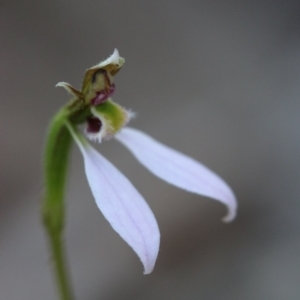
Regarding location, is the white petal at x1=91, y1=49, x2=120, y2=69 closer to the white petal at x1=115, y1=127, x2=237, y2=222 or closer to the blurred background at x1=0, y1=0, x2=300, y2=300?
the white petal at x1=115, y1=127, x2=237, y2=222

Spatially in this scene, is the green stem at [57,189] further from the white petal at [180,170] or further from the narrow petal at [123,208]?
the white petal at [180,170]

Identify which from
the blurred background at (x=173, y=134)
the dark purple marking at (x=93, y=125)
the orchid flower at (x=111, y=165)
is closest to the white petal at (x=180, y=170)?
the orchid flower at (x=111, y=165)

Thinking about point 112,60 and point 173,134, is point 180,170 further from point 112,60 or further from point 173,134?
point 173,134

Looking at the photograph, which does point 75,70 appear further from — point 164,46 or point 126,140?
point 126,140

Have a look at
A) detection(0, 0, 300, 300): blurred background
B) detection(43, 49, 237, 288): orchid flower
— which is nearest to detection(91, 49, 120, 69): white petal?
detection(43, 49, 237, 288): orchid flower

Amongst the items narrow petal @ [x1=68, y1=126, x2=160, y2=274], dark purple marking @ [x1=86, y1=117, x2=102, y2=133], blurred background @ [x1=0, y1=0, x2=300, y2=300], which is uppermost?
blurred background @ [x1=0, y1=0, x2=300, y2=300]

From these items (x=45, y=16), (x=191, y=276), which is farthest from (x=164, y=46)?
(x=191, y=276)

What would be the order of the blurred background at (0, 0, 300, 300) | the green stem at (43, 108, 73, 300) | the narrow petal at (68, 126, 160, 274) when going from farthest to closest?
the blurred background at (0, 0, 300, 300)
the green stem at (43, 108, 73, 300)
the narrow petal at (68, 126, 160, 274)
